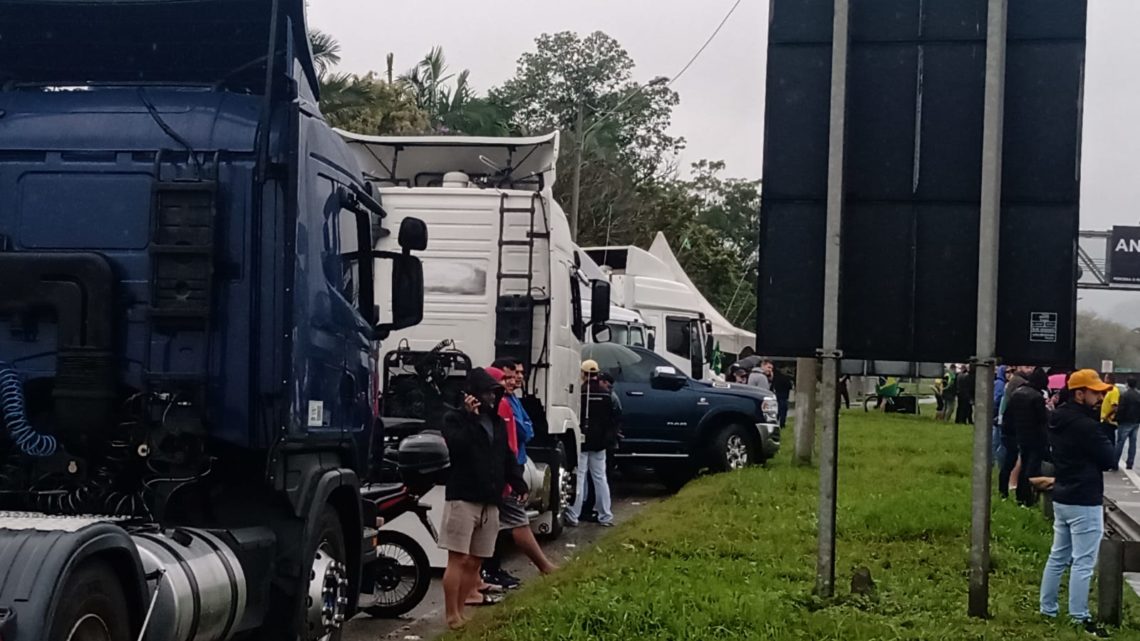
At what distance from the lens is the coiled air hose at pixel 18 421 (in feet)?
19.8

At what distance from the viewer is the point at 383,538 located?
9.77m

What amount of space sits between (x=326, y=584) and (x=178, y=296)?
1661mm

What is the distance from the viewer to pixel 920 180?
351 inches

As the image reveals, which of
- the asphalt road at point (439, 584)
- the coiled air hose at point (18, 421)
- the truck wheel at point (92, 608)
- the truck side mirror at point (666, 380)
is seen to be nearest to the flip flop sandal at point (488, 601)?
the asphalt road at point (439, 584)

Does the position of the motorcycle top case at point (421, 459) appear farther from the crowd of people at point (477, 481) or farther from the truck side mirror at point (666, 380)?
the truck side mirror at point (666, 380)

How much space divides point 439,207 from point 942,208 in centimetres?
484

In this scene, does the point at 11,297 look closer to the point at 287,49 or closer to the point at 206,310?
the point at 206,310

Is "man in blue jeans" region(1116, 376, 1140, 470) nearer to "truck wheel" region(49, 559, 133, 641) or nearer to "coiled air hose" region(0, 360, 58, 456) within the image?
"coiled air hose" region(0, 360, 58, 456)

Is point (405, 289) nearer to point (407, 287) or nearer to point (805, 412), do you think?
point (407, 287)

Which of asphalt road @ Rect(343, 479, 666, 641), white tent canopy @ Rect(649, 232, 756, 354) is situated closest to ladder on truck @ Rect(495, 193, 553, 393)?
asphalt road @ Rect(343, 479, 666, 641)

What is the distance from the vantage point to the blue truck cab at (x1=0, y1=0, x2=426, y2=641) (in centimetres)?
614

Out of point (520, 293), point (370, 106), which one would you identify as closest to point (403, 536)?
point (520, 293)

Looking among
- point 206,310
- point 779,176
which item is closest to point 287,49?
point 206,310

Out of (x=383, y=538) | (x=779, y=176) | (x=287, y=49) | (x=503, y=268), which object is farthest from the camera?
(x=503, y=268)
